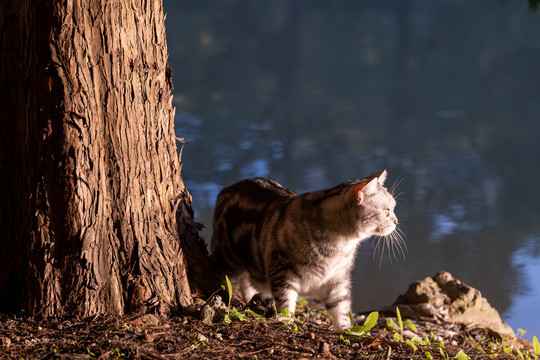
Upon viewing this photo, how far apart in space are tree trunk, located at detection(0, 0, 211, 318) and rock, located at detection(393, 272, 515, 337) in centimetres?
318

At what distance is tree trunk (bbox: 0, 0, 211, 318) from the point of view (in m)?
2.96

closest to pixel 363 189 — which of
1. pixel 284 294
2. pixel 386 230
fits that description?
pixel 386 230

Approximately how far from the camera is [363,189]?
12.6 feet

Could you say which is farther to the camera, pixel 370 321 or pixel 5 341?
→ pixel 370 321

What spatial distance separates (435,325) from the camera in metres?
5.31

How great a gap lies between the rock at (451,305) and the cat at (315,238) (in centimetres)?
169

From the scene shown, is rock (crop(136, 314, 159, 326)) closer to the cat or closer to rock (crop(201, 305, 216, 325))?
rock (crop(201, 305, 216, 325))

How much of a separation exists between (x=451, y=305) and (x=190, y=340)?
365cm

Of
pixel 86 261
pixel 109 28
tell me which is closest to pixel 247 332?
pixel 86 261

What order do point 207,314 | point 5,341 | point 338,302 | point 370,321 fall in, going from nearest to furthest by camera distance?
point 5,341
point 207,314
point 370,321
point 338,302

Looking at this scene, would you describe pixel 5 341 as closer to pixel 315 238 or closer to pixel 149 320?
pixel 149 320

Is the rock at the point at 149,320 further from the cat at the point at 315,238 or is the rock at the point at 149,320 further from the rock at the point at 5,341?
the cat at the point at 315,238

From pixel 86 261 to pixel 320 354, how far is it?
4.54 feet

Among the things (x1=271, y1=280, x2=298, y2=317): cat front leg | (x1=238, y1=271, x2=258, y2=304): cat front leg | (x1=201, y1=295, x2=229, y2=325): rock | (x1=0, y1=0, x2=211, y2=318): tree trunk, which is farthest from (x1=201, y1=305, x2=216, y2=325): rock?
(x1=238, y1=271, x2=258, y2=304): cat front leg
